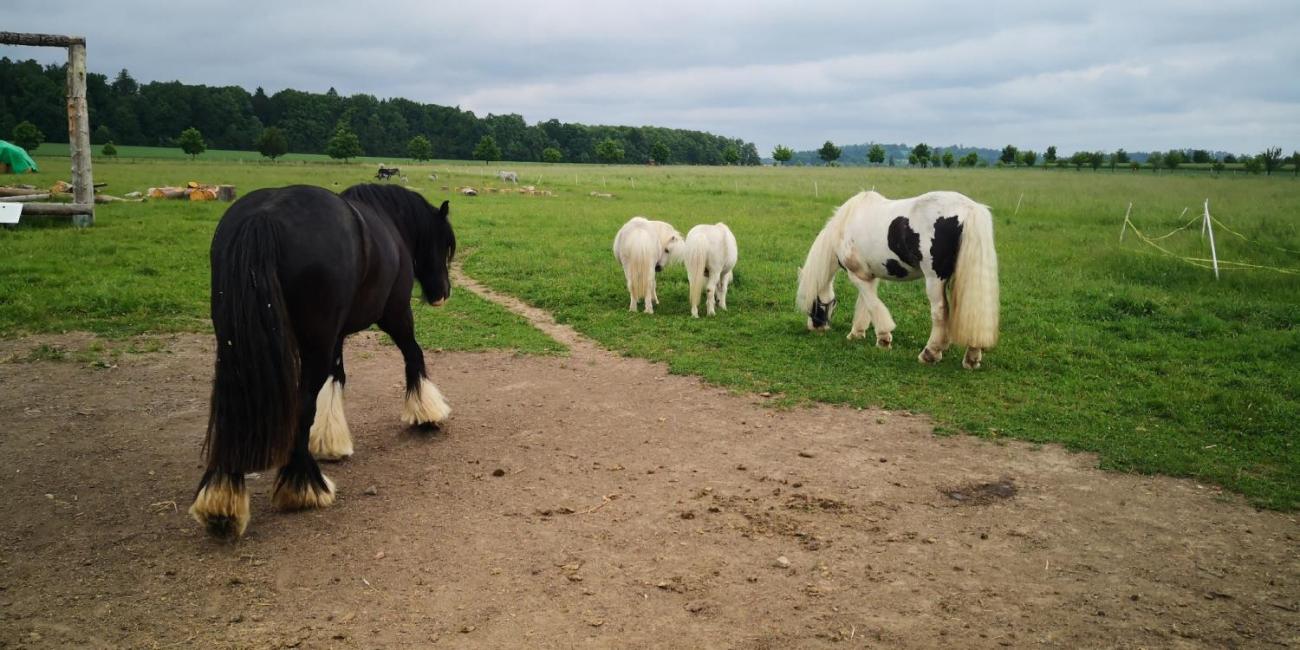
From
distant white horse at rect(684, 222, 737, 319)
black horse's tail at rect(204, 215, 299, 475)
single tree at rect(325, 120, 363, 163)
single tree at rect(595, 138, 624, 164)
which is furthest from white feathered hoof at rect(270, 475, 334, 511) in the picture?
single tree at rect(595, 138, 624, 164)

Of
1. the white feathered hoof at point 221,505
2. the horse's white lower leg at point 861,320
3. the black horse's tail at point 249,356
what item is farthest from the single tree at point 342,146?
the white feathered hoof at point 221,505

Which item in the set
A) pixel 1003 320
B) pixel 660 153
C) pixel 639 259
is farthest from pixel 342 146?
pixel 1003 320

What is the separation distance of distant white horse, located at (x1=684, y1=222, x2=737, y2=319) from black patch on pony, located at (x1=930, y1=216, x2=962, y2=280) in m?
3.29

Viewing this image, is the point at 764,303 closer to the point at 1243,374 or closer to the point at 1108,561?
the point at 1243,374

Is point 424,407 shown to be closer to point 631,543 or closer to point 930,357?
point 631,543

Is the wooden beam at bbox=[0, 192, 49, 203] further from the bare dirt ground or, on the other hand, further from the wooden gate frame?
the bare dirt ground

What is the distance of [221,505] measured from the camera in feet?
14.1

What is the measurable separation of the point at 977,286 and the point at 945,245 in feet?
2.02

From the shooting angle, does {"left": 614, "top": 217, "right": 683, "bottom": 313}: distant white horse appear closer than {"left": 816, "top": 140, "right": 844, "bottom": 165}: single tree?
Yes

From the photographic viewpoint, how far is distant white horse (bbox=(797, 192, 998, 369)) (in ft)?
26.8

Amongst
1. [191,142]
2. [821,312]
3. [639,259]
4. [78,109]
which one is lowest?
[821,312]

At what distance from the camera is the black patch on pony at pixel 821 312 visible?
1030 cm

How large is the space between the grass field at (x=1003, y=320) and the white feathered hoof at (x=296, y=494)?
4.40 m

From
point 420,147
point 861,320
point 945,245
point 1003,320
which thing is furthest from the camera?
point 420,147
